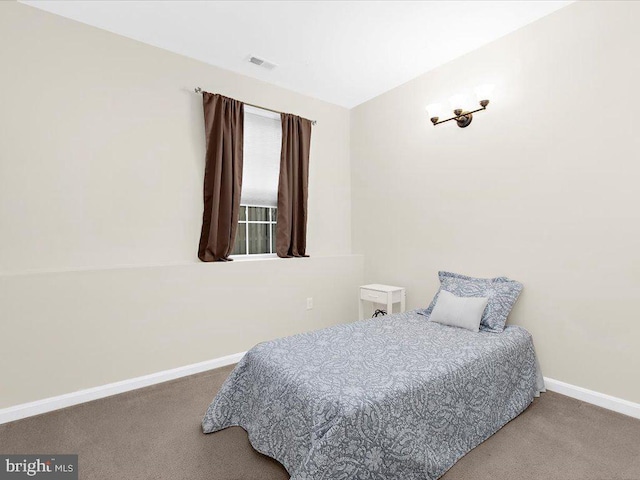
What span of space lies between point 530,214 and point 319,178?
7.03 feet

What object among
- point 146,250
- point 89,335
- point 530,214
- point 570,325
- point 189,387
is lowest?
point 189,387

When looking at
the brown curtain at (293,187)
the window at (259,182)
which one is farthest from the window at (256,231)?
the brown curtain at (293,187)

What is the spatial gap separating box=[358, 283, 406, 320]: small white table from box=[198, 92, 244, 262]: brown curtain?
148cm

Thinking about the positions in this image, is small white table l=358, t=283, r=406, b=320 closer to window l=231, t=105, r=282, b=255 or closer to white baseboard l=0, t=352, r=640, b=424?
window l=231, t=105, r=282, b=255

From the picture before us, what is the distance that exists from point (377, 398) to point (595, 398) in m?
→ 1.84

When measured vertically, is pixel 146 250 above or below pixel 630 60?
below

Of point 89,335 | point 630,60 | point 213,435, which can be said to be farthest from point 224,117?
point 630,60

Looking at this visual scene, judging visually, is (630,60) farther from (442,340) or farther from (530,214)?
(442,340)

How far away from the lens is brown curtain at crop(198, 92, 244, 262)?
3012mm

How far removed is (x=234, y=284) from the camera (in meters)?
3.11

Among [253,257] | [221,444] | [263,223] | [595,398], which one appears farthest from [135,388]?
[595,398]

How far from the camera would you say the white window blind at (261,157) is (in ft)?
11.1

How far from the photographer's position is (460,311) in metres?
2.54

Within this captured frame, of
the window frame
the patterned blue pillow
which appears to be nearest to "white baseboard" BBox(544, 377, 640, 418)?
the patterned blue pillow
